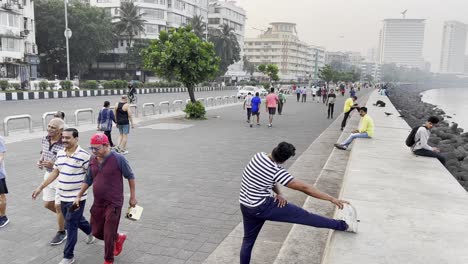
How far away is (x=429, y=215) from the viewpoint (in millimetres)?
4875

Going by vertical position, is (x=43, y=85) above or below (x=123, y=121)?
above

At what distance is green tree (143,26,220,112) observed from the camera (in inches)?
691

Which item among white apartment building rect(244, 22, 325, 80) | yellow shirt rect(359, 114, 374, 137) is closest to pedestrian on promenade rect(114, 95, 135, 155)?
yellow shirt rect(359, 114, 374, 137)

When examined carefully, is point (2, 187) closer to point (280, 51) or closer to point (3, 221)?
point (3, 221)

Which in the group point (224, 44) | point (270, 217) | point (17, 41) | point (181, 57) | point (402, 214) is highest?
point (224, 44)

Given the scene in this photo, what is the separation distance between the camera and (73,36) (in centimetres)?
5147

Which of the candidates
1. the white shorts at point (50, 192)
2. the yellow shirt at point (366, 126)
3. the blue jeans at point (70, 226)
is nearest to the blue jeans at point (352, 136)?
the yellow shirt at point (366, 126)

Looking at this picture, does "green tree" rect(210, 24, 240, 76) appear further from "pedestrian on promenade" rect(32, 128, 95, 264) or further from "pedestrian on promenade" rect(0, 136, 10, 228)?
"pedestrian on promenade" rect(32, 128, 95, 264)

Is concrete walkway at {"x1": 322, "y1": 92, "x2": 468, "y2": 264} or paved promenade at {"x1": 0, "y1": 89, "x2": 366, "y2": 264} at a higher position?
concrete walkway at {"x1": 322, "y1": 92, "x2": 468, "y2": 264}

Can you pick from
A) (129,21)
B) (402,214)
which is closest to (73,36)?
(129,21)

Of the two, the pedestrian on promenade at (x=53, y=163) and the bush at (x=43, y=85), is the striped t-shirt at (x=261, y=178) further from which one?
the bush at (x=43, y=85)

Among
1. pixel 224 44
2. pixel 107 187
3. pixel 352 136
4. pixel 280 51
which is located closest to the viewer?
pixel 107 187

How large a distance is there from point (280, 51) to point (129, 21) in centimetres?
7399

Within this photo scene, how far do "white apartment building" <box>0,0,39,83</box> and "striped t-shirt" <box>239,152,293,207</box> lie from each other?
4073 centimetres
